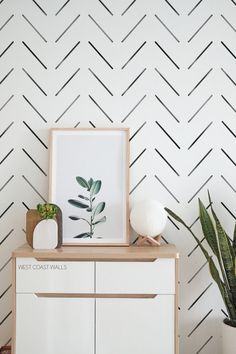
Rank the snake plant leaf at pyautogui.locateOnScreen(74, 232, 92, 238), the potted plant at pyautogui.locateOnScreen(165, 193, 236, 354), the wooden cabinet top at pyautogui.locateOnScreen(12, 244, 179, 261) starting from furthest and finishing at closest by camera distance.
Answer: the snake plant leaf at pyautogui.locateOnScreen(74, 232, 92, 238)
the potted plant at pyautogui.locateOnScreen(165, 193, 236, 354)
the wooden cabinet top at pyautogui.locateOnScreen(12, 244, 179, 261)

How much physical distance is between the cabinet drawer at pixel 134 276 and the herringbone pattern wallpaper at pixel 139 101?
15.6 inches

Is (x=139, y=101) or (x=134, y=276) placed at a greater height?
(x=139, y=101)

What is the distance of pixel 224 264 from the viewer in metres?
2.58

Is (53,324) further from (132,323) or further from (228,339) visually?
(228,339)

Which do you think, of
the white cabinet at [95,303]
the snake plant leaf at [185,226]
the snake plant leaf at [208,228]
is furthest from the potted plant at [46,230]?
the snake plant leaf at [208,228]

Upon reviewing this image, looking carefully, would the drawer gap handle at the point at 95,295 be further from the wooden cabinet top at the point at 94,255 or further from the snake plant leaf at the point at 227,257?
the snake plant leaf at the point at 227,257

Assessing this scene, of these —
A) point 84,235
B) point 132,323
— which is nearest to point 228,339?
point 132,323

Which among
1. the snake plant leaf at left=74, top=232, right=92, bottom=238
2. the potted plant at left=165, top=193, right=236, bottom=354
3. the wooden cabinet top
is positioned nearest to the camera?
the wooden cabinet top

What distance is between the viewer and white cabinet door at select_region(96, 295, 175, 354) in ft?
7.99

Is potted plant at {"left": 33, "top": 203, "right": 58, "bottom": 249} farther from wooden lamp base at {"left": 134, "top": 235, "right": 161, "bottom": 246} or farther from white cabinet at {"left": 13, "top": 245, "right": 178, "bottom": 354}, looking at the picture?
wooden lamp base at {"left": 134, "top": 235, "right": 161, "bottom": 246}

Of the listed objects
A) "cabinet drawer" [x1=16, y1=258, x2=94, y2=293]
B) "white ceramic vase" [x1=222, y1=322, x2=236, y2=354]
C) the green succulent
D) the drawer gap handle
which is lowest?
"white ceramic vase" [x1=222, y1=322, x2=236, y2=354]

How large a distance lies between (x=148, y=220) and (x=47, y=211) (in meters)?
0.55

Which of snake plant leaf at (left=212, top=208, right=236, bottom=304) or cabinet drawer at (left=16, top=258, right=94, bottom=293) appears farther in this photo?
snake plant leaf at (left=212, top=208, right=236, bottom=304)

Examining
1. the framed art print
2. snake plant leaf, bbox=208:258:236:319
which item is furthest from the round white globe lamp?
snake plant leaf, bbox=208:258:236:319
